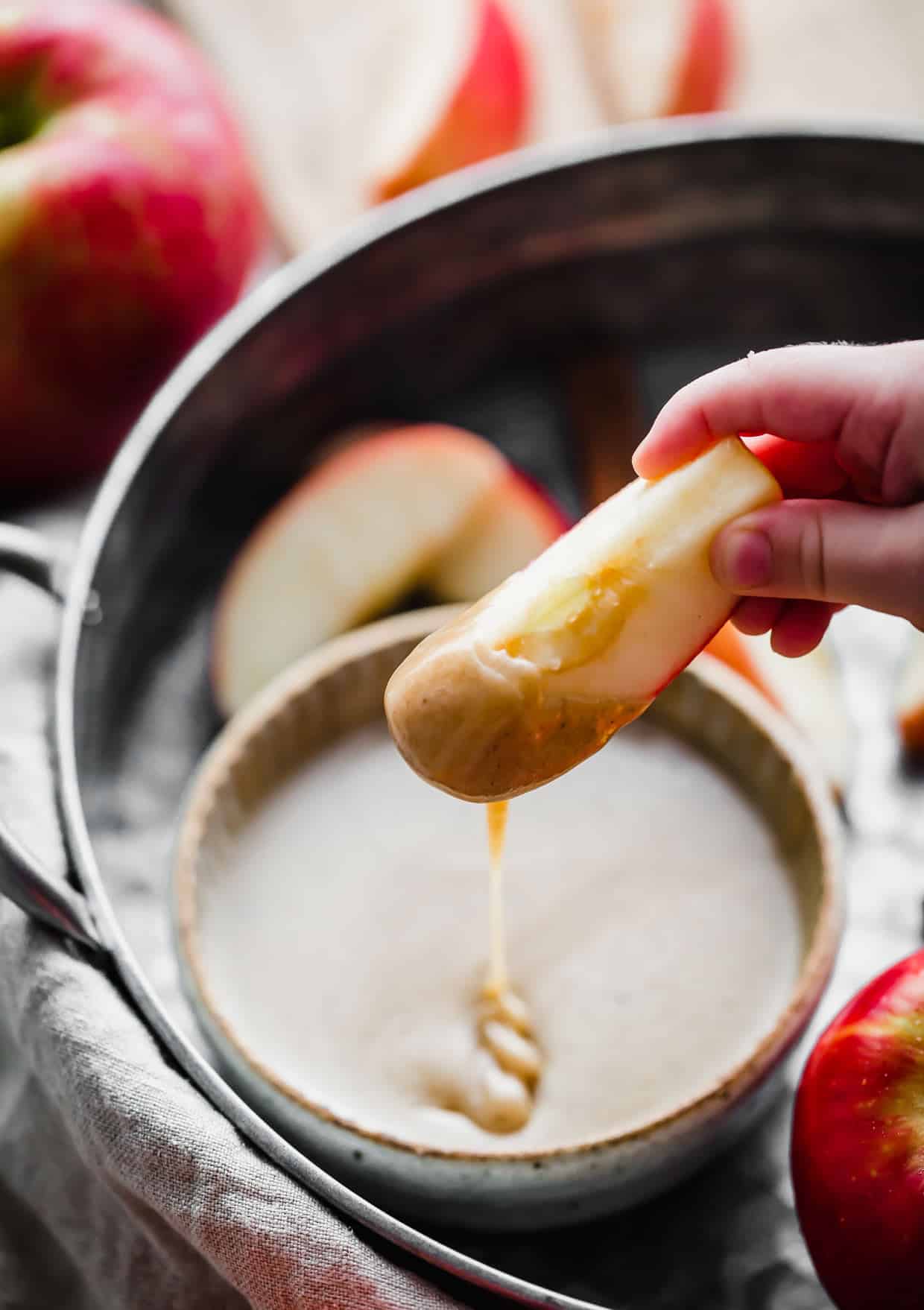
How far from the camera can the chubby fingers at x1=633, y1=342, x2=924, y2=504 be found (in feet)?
1.52

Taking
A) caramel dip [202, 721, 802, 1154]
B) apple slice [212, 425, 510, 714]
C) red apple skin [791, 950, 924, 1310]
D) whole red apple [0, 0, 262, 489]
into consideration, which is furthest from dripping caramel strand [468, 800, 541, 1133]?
whole red apple [0, 0, 262, 489]

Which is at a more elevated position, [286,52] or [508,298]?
[286,52]

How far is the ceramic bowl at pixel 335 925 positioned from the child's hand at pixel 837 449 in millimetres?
165

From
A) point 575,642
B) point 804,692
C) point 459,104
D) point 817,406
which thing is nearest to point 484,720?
point 575,642

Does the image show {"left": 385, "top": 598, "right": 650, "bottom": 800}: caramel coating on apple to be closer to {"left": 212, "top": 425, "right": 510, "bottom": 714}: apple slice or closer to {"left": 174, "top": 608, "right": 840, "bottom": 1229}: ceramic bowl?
{"left": 174, "top": 608, "right": 840, "bottom": 1229}: ceramic bowl

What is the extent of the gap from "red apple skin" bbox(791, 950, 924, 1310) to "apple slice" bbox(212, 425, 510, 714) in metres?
0.35

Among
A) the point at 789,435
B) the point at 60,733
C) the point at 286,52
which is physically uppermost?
the point at 286,52

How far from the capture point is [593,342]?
2.91ft

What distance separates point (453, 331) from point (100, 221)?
0.22 meters

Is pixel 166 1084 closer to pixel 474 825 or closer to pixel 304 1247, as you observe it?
Answer: pixel 304 1247

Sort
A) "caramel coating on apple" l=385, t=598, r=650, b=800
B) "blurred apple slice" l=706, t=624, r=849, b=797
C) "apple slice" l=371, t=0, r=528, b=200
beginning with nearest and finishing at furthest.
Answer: "caramel coating on apple" l=385, t=598, r=650, b=800
"blurred apple slice" l=706, t=624, r=849, b=797
"apple slice" l=371, t=0, r=528, b=200

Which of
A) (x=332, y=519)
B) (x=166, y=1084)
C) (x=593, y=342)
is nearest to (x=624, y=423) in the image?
(x=593, y=342)

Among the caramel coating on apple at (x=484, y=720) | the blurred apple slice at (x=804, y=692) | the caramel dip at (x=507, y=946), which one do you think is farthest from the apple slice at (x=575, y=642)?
the blurred apple slice at (x=804, y=692)

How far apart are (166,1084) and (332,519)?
34cm
